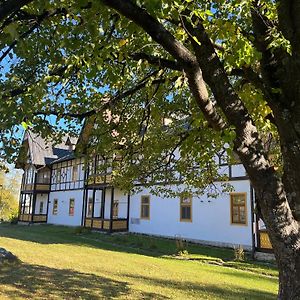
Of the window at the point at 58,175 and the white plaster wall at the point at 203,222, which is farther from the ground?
the window at the point at 58,175

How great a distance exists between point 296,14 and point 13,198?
160ft

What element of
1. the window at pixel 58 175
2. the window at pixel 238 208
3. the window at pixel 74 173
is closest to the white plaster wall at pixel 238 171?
the window at pixel 238 208

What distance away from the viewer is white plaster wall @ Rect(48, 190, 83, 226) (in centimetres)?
3262

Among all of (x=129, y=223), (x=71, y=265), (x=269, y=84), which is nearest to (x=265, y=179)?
(x=269, y=84)

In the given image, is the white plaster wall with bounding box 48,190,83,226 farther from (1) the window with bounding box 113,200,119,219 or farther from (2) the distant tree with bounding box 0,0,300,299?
(2) the distant tree with bounding box 0,0,300,299

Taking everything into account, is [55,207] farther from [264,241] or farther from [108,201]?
[264,241]

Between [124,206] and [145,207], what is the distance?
2.96 meters

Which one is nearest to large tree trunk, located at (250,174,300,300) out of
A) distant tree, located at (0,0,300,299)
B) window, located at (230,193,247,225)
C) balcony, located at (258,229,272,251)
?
distant tree, located at (0,0,300,299)

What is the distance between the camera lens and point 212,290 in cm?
905

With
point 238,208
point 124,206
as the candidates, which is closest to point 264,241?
point 238,208

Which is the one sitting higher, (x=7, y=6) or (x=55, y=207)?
(x=7, y=6)

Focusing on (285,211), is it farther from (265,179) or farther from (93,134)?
(93,134)

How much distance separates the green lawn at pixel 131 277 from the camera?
7.98 m

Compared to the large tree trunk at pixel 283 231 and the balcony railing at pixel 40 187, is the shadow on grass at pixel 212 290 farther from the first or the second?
the balcony railing at pixel 40 187
